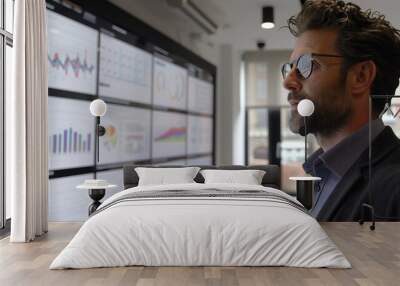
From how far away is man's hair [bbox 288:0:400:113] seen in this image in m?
5.67

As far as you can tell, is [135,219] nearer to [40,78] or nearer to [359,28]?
[40,78]

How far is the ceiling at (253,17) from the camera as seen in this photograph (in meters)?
5.84

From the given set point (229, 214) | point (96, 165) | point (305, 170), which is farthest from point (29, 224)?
point (305, 170)

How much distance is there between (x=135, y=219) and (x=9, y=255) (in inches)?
44.2

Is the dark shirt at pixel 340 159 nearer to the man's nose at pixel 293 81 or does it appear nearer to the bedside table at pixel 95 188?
the man's nose at pixel 293 81

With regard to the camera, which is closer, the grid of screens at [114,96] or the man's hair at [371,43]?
the grid of screens at [114,96]

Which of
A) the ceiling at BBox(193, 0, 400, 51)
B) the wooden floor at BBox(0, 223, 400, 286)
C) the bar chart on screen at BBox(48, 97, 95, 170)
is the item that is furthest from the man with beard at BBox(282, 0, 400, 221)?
the bar chart on screen at BBox(48, 97, 95, 170)

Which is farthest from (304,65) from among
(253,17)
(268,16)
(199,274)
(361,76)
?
(199,274)

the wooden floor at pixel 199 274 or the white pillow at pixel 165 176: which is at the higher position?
the white pillow at pixel 165 176

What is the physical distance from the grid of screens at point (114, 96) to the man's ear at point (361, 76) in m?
2.65

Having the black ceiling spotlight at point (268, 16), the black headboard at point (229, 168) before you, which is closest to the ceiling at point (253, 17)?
the black ceiling spotlight at point (268, 16)

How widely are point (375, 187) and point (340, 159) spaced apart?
0.51 meters

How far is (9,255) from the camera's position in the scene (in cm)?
396

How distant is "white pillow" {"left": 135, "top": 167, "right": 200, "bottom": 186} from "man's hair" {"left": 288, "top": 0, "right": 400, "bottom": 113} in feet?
6.92
